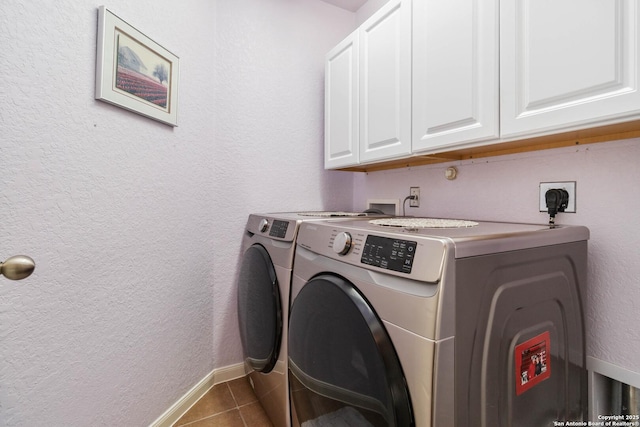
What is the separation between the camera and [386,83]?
1.47 m

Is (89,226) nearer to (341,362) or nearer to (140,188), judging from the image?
(140,188)

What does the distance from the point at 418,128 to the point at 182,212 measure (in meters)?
1.21

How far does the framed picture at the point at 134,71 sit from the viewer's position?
107 cm

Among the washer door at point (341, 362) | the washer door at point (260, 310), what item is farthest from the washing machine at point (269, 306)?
the washer door at point (341, 362)

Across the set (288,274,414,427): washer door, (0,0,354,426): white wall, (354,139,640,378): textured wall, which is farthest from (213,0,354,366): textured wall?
(354,139,640,378): textured wall

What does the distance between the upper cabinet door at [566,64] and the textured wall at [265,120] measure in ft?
4.29

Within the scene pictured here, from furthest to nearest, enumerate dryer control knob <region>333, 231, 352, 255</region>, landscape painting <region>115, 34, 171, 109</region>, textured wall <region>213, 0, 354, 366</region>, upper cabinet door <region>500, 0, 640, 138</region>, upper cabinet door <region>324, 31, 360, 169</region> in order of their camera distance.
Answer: textured wall <region>213, 0, 354, 366</region> < upper cabinet door <region>324, 31, 360, 169</region> < landscape painting <region>115, 34, 171, 109</region> < dryer control knob <region>333, 231, 352, 255</region> < upper cabinet door <region>500, 0, 640, 138</region>

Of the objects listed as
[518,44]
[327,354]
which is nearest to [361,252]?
[327,354]

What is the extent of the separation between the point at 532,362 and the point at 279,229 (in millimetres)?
1000

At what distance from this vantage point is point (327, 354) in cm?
91

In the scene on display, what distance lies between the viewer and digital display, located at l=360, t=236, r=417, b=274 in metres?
0.70

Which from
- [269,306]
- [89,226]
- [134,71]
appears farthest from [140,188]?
[269,306]

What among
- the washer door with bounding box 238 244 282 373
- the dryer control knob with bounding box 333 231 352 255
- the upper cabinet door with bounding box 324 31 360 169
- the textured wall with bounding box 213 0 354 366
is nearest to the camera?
the dryer control knob with bounding box 333 231 352 255

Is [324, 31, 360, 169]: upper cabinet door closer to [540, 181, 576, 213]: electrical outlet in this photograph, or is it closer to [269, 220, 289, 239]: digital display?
[269, 220, 289, 239]: digital display
